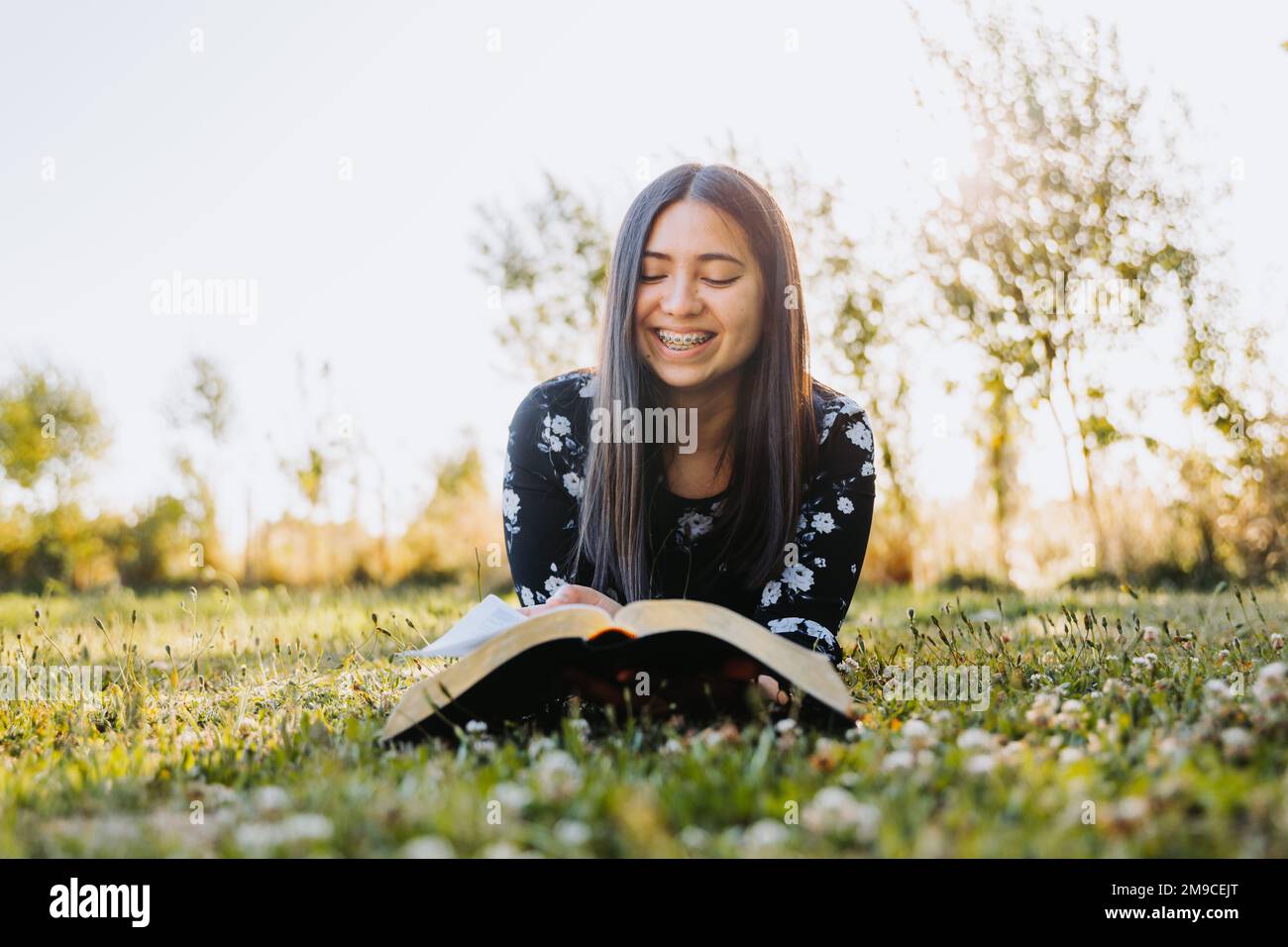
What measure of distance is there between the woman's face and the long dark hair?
47 mm

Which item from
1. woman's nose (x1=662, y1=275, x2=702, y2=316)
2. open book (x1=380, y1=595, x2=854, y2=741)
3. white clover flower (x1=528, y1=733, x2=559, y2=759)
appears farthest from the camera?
woman's nose (x1=662, y1=275, x2=702, y2=316)

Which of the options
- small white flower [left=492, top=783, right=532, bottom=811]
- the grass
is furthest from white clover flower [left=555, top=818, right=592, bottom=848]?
small white flower [left=492, top=783, right=532, bottom=811]

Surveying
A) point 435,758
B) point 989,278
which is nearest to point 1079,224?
point 989,278

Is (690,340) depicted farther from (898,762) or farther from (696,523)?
(898,762)

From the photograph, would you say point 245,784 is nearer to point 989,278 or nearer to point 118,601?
point 118,601

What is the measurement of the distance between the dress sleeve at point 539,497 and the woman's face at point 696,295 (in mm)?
500

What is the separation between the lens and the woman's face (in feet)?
11.7

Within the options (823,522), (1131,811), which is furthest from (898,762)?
(823,522)

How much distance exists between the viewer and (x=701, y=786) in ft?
6.06

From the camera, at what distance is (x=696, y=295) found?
11.7 feet

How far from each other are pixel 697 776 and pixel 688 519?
82.4 inches

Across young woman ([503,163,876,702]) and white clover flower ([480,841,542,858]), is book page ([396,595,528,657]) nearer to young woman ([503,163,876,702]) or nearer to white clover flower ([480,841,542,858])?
young woman ([503,163,876,702])

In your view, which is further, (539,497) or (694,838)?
(539,497)

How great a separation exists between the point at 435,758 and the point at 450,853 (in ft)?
2.45
